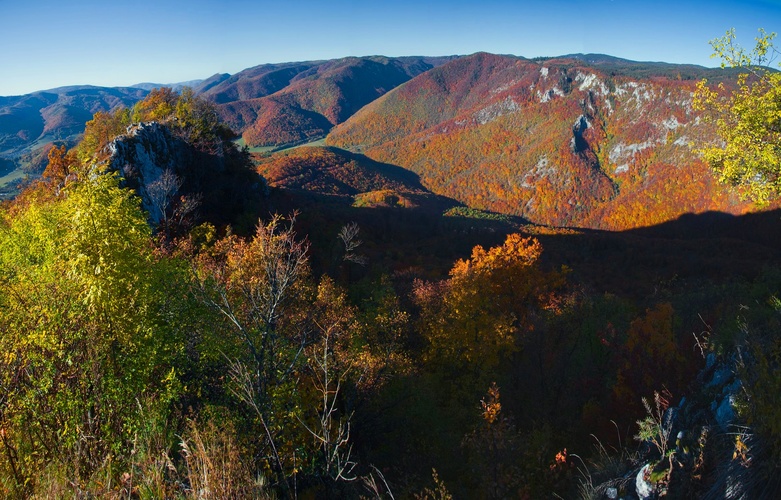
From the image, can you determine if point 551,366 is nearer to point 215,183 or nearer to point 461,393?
point 461,393

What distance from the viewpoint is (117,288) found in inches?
482

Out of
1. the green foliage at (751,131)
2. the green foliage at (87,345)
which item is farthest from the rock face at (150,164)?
the green foliage at (751,131)

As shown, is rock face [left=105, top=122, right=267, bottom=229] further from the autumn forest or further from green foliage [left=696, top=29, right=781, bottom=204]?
green foliage [left=696, top=29, right=781, bottom=204]

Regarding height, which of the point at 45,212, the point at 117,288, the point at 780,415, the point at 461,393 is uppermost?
the point at 45,212

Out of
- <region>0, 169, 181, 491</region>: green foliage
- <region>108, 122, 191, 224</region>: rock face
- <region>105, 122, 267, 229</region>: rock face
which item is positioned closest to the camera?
<region>0, 169, 181, 491</region>: green foliage

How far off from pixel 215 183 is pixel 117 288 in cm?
3452

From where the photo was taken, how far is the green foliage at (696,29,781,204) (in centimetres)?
1088

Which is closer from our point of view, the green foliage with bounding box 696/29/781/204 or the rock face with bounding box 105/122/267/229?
the green foliage with bounding box 696/29/781/204

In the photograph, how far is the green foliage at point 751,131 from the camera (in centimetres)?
1088

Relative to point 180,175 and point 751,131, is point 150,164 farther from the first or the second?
point 751,131

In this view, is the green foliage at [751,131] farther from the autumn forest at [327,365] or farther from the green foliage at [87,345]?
the green foliage at [87,345]

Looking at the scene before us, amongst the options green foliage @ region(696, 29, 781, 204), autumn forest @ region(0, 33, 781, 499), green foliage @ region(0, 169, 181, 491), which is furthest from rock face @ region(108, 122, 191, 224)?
green foliage @ region(696, 29, 781, 204)

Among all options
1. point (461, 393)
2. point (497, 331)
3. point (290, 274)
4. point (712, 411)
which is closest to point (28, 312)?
point (290, 274)

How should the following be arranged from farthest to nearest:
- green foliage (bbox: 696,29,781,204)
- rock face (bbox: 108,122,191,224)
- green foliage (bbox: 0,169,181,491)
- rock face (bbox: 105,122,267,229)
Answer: rock face (bbox: 105,122,267,229) → rock face (bbox: 108,122,191,224) → green foliage (bbox: 696,29,781,204) → green foliage (bbox: 0,169,181,491)
